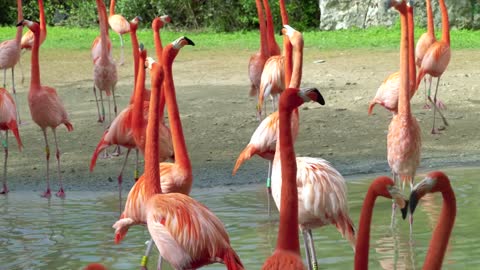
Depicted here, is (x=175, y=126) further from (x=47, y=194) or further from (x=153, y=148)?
(x=47, y=194)

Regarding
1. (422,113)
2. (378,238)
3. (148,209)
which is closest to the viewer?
(148,209)

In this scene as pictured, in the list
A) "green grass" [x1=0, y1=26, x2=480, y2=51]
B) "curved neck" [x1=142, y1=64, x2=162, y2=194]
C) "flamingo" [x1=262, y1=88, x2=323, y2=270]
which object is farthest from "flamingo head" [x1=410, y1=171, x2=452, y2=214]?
"green grass" [x1=0, y1=26, x2=480, y2=51]

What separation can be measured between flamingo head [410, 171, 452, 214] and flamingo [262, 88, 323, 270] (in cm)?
82

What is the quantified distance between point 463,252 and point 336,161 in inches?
109

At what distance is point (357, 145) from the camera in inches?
355

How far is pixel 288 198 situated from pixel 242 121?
611 centimetres

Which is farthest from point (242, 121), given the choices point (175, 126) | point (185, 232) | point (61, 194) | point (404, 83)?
point (185, 232)

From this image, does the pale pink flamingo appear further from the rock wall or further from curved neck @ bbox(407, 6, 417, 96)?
the rock wall

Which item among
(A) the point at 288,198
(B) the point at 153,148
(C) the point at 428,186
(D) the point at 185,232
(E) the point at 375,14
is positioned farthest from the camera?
(E) the point at 375,14

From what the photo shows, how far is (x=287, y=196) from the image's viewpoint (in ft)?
13.0

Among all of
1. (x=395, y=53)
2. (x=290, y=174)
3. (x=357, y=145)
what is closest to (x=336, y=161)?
(x=357, y=145)

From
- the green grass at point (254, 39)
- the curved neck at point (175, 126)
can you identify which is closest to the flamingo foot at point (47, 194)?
the curved neck at point (175, 126)

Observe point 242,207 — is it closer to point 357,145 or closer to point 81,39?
point 357,145

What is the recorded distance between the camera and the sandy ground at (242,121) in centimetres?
839
